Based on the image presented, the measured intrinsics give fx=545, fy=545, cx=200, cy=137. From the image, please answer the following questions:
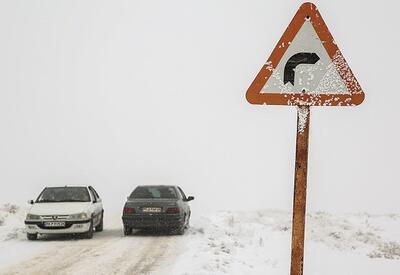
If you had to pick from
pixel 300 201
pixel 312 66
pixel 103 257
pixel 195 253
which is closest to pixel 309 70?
pixel 312 66

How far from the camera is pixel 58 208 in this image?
15.4 meters

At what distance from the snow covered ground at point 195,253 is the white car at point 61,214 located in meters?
0.35

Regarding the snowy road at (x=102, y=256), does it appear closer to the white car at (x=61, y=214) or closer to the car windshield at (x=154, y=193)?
the white car at (x=61, y=214)

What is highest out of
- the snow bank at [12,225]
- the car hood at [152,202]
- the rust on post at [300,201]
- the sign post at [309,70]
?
the sign post at [309,70]

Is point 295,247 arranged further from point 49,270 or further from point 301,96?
point 49,270

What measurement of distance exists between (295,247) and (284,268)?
25.2 ft

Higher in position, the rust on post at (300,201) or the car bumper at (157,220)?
the rust on post at (300,201)

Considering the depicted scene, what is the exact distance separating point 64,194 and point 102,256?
5638 mm

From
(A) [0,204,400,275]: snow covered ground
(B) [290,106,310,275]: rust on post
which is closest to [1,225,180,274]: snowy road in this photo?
(A) [0,204,400,275]: snow covered ground

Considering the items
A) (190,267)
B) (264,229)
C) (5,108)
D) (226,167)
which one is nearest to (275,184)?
(226,167)

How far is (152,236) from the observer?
54.6 feet

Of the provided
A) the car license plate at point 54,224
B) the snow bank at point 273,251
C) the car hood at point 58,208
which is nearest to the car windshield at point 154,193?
the snow bank at point 273,251

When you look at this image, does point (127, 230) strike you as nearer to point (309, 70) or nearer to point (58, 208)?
point (58, 208)

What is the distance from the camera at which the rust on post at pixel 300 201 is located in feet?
11.7
